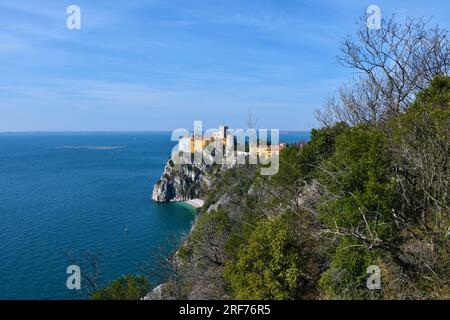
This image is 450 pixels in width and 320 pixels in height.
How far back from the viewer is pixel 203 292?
11.0 metres

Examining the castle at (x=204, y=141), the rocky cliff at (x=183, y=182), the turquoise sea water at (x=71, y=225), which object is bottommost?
the turquoise sea water at (x=71, y=225)

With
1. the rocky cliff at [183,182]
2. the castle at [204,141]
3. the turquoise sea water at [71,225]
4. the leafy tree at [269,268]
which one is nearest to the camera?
the leafy tree at [269,268]

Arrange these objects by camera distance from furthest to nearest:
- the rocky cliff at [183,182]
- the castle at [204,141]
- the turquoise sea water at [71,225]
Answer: the rocky cliff at [183,182] → the castle at [204,141] → the turquoise sea water at [71,225]

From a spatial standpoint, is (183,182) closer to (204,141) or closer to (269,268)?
(204,141)

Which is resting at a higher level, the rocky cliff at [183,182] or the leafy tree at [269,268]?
the rocky cliff at [183,182]

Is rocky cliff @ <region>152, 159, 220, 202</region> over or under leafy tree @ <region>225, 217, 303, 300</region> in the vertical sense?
over

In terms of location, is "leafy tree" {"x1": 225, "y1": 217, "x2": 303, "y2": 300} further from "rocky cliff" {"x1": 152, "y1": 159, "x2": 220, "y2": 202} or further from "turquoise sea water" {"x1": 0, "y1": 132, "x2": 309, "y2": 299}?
"rocky cliff" {"x1": 152, "y1": 159, "x2": 220, "y2": 202}

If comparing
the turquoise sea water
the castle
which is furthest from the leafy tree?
the castle

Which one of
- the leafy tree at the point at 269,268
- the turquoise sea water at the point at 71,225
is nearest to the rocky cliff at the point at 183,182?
the turquoise sea water at the point at 71,225

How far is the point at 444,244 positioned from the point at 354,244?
63.9 inches

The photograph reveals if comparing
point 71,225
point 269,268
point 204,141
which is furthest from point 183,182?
point 269,268

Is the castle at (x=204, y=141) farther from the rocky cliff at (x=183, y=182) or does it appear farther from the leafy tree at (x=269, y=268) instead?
the leafy tree at (x=269, y=268)
